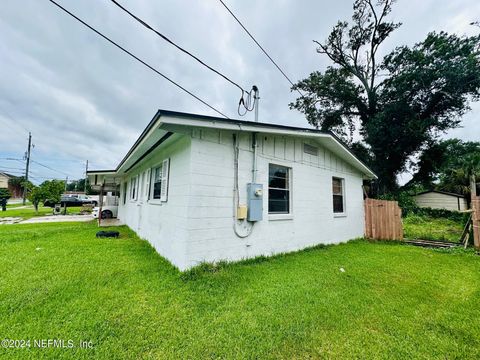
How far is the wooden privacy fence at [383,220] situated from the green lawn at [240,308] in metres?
3.28

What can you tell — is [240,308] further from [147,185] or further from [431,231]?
[431,231]

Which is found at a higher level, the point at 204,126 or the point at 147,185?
→ the point at 204,126

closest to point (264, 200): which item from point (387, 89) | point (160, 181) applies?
point (160, 181)

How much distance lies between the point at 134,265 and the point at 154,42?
5.07m

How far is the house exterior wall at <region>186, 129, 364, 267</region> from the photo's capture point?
13.7ft

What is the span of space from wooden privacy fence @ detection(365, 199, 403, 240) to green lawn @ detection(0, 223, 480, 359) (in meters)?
3.28

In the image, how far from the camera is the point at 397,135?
14758mm

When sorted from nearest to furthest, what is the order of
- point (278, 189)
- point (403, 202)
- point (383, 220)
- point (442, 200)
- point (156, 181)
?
point (278, 189) → point (156, 181) → point (383, 220) → point (403, 202) → point (442, 200)

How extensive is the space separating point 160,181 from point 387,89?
19.0 m

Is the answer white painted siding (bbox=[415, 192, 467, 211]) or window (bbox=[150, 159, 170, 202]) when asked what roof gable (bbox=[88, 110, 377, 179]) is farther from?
white painted siding (bbox=[415, 192, 467, 211])

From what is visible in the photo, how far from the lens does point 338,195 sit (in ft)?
26.2

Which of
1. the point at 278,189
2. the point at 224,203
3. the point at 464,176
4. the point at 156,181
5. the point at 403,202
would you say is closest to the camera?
the point at 224,203

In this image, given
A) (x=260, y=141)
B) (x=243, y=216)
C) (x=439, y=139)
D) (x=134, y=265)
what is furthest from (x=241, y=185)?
(x=439, y=139)

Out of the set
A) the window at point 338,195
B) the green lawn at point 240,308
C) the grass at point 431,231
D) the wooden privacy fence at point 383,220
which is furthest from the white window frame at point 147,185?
the grass at point 431,231
